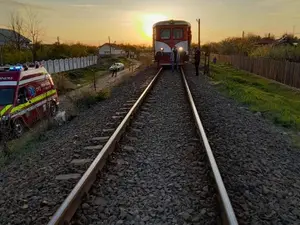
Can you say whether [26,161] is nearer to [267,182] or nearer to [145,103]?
[267,182]

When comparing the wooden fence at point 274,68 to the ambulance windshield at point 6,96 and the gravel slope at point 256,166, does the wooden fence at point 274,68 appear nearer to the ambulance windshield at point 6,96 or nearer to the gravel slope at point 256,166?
the gravel slope at point 256,166

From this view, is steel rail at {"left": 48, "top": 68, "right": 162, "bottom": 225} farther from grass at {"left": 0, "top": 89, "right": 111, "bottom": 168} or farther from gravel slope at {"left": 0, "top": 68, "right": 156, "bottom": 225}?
grass at {"left": 0, "top": 89, "right": 111, "bottom": 168}

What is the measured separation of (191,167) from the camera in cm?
520

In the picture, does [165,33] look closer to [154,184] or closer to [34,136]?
[34,136]

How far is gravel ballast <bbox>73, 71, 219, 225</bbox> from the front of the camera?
378 cm

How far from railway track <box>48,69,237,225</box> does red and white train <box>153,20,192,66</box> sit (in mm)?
18682

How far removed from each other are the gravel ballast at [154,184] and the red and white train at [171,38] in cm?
1872

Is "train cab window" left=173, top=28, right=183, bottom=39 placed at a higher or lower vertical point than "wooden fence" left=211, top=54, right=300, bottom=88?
higher

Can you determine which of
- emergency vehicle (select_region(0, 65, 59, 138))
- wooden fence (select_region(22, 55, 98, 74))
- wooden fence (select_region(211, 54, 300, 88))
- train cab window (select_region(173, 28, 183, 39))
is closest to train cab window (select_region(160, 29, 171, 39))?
train cab window (select_region(173, 28, 183, 39))

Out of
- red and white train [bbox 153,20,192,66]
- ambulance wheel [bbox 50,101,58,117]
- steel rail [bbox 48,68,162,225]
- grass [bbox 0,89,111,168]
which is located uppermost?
red and white train [bbox 153,20,192,66]

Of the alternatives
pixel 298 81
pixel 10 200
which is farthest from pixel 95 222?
pixel 298 81

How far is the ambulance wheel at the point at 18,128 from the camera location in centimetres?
1076

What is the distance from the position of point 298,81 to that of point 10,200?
79.2ft

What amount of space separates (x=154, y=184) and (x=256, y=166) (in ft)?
5.99
